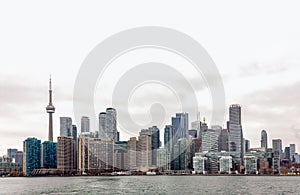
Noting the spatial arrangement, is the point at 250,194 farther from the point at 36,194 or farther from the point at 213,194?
the point at 36,194

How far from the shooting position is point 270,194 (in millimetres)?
126938

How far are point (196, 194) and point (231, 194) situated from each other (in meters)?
9.66

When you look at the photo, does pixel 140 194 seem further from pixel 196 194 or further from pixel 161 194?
pixel 196 194

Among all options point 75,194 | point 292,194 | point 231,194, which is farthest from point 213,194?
point 75,194

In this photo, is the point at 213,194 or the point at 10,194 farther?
→ the point at 10,194

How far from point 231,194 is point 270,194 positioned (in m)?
11.2

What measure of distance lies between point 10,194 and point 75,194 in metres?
25.7

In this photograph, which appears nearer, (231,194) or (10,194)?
(231,194)

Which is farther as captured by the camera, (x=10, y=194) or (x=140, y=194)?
(x=10, y=194)

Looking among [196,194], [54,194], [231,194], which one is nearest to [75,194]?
[54,194]

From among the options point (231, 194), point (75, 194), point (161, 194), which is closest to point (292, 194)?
point (231, 194)

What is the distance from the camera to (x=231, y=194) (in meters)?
125

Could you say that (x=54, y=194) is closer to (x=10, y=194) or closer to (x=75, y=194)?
(x=75, y=194)

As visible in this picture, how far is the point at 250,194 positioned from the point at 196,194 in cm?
1515
